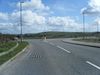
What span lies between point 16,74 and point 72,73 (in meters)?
2.55

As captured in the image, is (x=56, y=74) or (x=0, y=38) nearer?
(x=56, y=74)

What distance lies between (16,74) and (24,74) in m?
0.38

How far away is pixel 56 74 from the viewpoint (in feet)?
44.2

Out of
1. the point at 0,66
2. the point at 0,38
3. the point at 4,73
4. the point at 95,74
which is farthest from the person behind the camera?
the point at 0,38

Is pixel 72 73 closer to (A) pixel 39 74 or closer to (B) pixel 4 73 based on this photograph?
(A) pixel 39 74

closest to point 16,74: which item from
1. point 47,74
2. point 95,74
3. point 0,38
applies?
point 47,74

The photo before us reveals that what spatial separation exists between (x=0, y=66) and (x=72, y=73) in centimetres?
502

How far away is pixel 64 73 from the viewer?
13781 mm

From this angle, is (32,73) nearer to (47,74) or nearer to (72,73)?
(47,74)

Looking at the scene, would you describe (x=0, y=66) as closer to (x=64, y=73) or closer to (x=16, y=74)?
(x=16, y=74)

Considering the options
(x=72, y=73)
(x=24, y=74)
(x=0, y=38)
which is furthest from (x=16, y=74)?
(x=0, y=38)

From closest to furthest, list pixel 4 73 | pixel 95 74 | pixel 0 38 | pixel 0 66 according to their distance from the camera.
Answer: pixel 95 74, pixel 4 73, pixel 0 66, pixel 0 38

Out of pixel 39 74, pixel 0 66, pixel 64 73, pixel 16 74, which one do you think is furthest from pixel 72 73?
pixel 0 66

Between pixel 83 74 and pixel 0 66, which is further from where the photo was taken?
pixel 0 66
